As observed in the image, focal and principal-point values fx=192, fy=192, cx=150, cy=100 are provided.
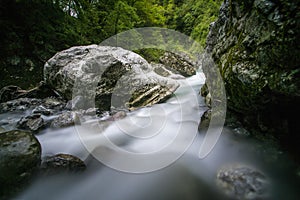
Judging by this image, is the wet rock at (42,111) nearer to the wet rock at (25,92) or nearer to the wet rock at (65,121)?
the wet rock at (65,121)

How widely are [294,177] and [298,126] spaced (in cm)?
70

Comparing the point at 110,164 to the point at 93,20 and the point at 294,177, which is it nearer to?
the point at 294,177

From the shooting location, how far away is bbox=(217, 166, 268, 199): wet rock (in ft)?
7.06

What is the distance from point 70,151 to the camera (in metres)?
3.55

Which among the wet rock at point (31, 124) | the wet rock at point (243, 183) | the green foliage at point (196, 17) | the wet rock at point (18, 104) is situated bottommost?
the wet rock at point (18, 104)

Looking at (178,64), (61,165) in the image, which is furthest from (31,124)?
(178,64)

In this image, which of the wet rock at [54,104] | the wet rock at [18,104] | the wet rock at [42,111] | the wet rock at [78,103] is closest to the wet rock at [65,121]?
the wet rock at [78,103]

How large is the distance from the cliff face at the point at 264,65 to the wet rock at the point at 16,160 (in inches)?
126

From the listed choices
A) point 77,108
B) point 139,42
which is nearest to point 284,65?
point 77,108

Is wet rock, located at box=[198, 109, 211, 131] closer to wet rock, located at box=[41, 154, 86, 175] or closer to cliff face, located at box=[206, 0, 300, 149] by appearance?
cliff face, located at box=[206, 0, 300, 149]

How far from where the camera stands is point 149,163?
312 cm

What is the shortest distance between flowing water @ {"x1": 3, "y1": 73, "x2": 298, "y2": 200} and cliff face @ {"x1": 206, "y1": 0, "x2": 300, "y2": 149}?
0.45m

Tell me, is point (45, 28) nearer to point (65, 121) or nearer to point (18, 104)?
→ point (18, 104)

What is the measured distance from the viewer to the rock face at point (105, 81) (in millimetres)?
5551
